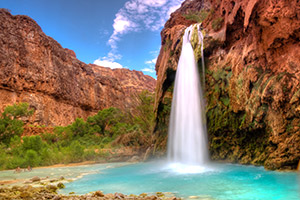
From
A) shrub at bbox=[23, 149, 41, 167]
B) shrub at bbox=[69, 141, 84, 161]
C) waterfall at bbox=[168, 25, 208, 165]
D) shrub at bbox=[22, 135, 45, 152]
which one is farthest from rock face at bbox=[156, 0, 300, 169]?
shrub at bbox=[22, 135, 45, 152]

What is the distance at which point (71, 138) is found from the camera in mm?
21453

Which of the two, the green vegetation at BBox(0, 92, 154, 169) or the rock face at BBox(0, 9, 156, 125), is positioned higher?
the rock face at BBox(0, 9, 156, 125)

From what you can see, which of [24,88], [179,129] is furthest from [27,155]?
[24,88]

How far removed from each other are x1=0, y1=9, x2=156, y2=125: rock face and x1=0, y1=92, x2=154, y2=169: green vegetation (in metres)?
3.46

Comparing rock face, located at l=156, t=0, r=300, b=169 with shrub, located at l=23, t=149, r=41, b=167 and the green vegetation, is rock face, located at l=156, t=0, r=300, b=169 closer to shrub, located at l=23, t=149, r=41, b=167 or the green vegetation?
the green vegetation

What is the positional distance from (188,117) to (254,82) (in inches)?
143

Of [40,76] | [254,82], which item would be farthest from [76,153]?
[40,76]

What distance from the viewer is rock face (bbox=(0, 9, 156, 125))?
3003 centimetres

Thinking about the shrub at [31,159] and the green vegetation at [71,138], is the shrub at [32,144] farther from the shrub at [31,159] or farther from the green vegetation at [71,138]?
the shrub at [31,159]

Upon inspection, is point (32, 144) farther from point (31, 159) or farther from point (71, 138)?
point (71, 138)

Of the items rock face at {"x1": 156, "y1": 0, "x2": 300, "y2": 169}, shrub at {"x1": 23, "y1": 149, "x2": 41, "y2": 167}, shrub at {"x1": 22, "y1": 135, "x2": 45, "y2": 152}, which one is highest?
rock face at {"x1": 156, "y1": 0, "x2": 300, "y2": 169}

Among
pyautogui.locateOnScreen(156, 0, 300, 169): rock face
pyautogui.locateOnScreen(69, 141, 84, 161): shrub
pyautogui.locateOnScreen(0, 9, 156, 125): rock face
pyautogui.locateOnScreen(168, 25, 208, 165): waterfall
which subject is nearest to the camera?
pyautogui.locateOnScreen(156, 0, 300, 169): rock face

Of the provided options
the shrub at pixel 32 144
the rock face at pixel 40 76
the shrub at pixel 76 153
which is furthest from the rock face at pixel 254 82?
the rock face at pixel 40 76

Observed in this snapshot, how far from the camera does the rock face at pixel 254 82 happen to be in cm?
625
